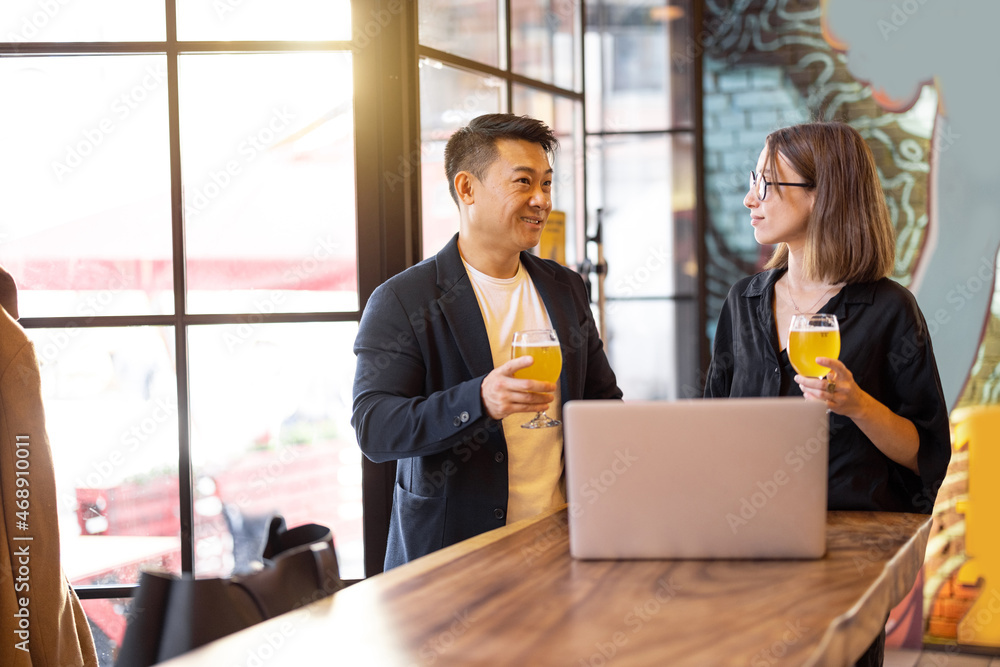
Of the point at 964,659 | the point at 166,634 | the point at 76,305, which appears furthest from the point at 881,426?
the point at 964,659

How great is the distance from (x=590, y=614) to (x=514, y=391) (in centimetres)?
51

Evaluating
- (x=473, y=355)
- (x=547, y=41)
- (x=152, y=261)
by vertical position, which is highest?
(x=547, y=41)

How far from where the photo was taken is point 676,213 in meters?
3.41

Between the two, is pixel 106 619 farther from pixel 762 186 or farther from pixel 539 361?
pixel 762 186

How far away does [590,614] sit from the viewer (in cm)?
95

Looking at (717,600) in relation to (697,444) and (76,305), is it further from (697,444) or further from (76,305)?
(76,305)

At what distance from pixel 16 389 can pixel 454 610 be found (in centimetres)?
108

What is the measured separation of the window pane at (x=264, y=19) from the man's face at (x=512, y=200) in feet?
2.35

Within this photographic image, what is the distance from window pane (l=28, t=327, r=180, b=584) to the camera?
2.28 metres
